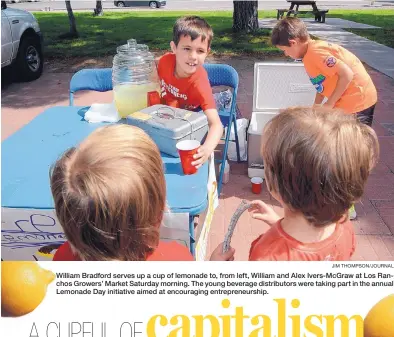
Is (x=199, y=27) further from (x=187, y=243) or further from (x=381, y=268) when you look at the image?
(x=381, y=268)

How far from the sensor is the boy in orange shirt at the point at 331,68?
2141 millimetres

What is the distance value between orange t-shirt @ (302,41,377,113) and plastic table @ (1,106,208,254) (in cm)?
102

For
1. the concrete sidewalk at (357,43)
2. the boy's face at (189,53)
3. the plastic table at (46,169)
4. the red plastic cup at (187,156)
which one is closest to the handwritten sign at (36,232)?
the plastic table at (46,169)

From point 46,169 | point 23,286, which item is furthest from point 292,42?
point 23,286

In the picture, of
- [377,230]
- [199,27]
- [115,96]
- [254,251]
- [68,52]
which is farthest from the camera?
[68,52]

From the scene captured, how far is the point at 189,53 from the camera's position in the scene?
200 centimetres

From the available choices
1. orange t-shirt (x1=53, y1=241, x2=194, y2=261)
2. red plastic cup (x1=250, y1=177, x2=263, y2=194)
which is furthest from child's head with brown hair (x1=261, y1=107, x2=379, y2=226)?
red plastic cup (x1=250, y1=177, x2=263, y2=194)

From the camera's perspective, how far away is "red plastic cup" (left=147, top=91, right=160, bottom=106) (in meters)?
1.99

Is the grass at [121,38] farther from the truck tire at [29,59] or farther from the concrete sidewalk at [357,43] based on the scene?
the truck tire at [29,59]

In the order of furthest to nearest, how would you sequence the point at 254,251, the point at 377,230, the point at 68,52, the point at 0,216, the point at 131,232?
the point at 68,52 → the point at 377,230 → the point at 0,216 → the point at 254,251 → the point at 131,232

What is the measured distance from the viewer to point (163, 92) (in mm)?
2164

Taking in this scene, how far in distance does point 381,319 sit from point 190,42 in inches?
58.5

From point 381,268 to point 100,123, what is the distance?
1491mm

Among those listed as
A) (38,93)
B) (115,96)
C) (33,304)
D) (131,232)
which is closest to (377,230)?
(115,96)
